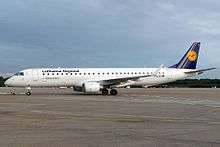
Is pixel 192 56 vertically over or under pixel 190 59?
over

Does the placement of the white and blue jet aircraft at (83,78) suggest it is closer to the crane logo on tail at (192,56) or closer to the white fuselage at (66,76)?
the white fuselage at (66,76)

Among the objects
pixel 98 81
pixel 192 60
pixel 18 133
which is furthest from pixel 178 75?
pixel 18 133

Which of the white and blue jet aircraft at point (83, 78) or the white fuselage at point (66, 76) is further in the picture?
the white fuselage at point (66, 76)

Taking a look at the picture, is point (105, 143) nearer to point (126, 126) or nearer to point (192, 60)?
point (126, 126)

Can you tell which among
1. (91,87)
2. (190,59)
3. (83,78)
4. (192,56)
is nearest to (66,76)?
(83,78)

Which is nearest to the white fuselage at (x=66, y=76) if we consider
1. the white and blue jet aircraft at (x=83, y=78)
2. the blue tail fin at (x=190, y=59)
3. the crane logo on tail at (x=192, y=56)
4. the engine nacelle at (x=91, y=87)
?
the white and blue jet aircraft at (x=83, y=78)

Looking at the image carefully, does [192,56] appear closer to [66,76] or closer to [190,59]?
[190,59]

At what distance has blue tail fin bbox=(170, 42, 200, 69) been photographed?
50.0 meters

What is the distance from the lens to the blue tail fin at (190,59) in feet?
164

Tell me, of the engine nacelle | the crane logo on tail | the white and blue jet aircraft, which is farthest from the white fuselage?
the crane logo on tail

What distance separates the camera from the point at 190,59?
5012 cm

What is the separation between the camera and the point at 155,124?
14.2 metres

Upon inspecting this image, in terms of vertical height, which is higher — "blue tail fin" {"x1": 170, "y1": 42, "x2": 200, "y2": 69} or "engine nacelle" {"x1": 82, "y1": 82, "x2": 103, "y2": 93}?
"blue tail fin" {"x1": 170, "y1": 42, "x2": 200, "y2": 69}

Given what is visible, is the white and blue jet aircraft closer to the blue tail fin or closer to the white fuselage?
the white fuselage
